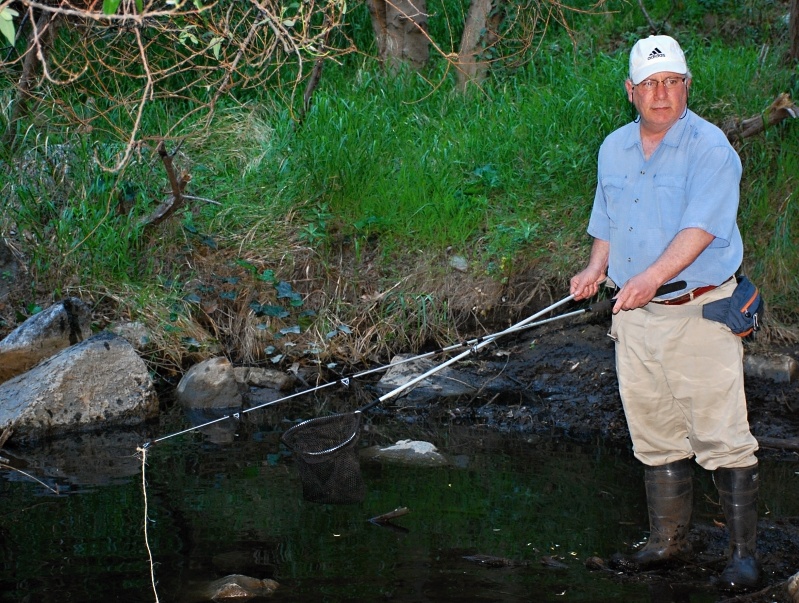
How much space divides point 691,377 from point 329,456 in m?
1.49

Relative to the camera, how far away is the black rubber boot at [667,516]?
13.1 ft

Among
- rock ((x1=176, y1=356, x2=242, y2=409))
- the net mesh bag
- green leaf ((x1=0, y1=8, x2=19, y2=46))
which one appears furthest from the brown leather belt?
rock ((x1=176, y1=356, x2=242, y2=409))

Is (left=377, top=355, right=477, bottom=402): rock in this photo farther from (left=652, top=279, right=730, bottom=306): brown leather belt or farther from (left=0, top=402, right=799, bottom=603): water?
(left=652, top=279, right=730, bottom=306): brown leather belt

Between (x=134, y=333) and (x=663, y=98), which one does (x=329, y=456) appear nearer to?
(x=663, y=98)

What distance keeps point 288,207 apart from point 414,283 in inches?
46.2

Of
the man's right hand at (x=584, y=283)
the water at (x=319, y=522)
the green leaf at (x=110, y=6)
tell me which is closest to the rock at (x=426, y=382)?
the water at (x=319, y=522)

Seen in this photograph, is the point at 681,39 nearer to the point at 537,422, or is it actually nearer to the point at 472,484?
the point at 537,422

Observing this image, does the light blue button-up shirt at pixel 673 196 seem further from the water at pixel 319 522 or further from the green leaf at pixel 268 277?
the green leaf at pixel 268 277

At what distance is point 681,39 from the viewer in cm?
870

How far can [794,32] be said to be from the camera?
24.1 feet

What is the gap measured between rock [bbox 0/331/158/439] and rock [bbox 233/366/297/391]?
2.21 feet

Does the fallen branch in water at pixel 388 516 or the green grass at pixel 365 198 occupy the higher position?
the green grass at pixel 365 198

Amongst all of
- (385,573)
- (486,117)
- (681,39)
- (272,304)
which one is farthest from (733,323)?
(681,39)

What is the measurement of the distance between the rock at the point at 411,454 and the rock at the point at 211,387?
136cm
